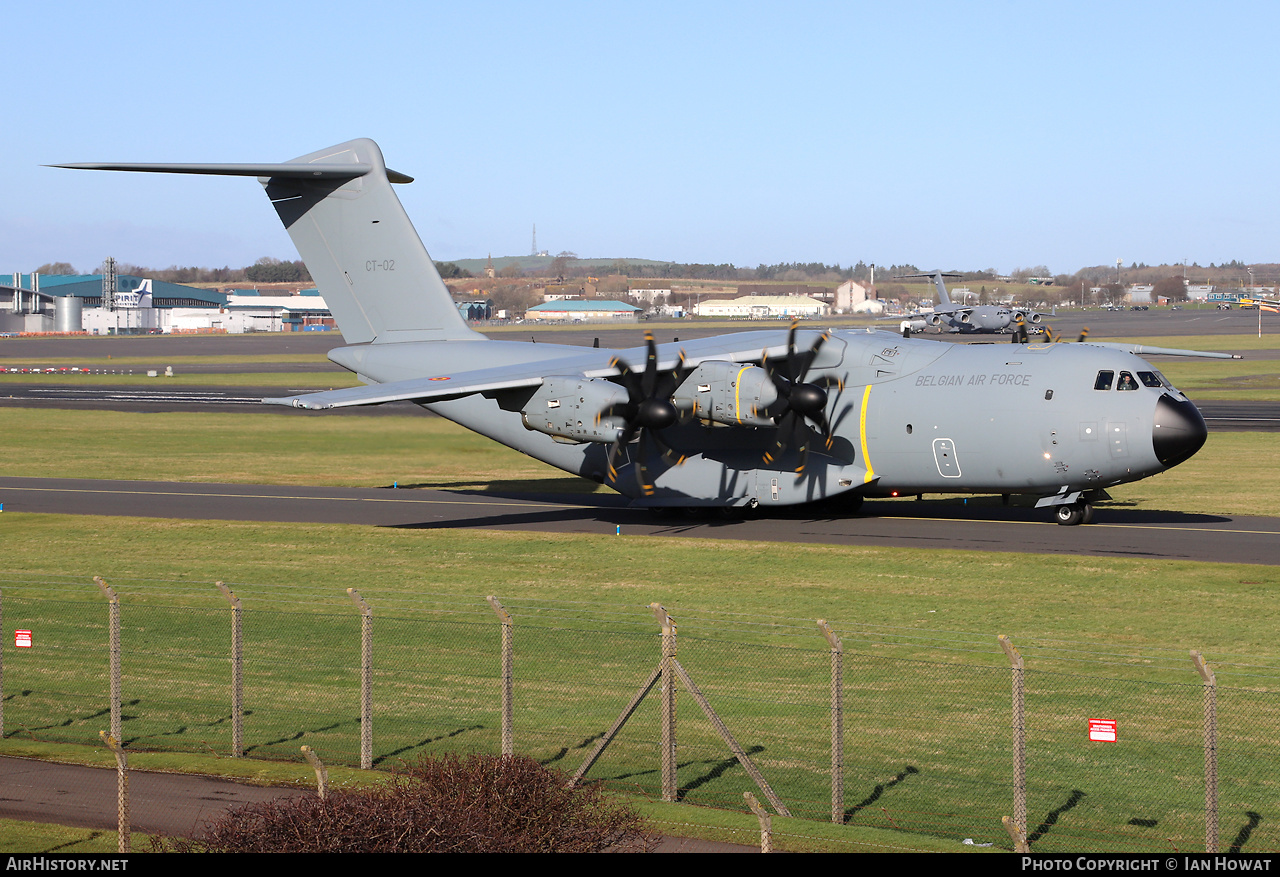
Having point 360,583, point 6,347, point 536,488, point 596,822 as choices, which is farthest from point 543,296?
point 596,822

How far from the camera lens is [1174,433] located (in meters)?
25.8

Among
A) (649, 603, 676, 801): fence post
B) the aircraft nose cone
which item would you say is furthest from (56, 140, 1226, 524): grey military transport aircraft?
(649, 603, 676, 801): fence post

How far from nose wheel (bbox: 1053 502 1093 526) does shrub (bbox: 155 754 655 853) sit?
2175 centimetres

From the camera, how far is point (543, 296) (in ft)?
644

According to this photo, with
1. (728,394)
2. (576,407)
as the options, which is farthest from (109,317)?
(728,394)

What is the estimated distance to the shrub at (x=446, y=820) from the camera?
8.08 meters

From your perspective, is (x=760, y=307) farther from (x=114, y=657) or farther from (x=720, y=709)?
(x=114, y=657)

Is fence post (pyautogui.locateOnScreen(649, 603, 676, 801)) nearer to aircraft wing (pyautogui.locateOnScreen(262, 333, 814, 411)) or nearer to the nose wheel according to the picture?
aircraft wing (pyautogui.locateOnScreen(262, 333, 814, 411))

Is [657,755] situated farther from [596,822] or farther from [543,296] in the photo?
[543,296]

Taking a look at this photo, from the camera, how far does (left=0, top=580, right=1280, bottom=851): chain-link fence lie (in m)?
Result: 11.9

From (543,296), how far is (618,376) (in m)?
169

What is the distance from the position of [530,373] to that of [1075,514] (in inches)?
483

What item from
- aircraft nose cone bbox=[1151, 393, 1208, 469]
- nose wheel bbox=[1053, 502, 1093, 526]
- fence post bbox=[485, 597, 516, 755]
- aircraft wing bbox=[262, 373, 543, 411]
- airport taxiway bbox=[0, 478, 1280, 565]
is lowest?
airport taxiway bbox=[0, 478, 1280, 565]

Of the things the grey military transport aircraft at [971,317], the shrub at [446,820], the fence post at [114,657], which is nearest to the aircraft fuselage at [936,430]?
the fence post at [114,657]
